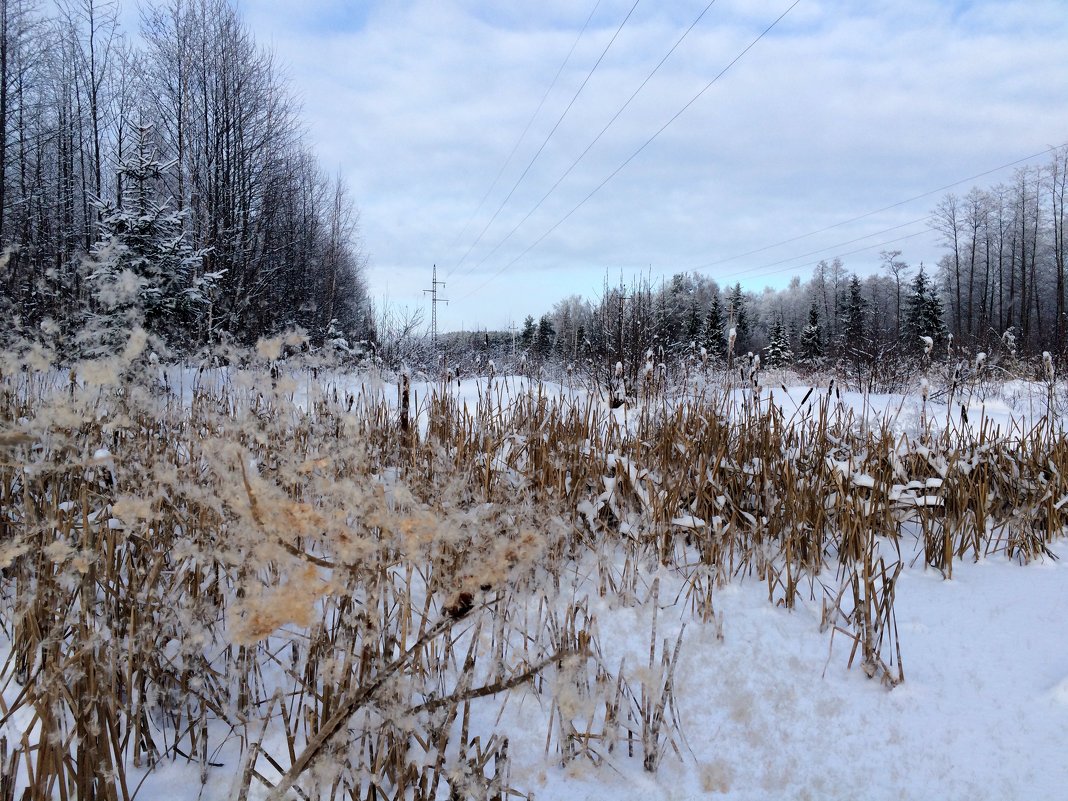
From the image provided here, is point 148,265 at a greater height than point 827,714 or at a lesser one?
greater

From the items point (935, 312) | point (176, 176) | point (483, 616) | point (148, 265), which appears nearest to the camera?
point (483, 616)

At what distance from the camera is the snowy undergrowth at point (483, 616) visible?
890 mm

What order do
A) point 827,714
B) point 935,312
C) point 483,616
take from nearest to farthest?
1. point 827,714
2. point 483,616
3. point 935,312

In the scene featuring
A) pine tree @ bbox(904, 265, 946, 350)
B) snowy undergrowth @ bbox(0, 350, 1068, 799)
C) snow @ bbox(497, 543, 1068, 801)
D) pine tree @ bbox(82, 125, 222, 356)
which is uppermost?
pine tree @ bbox(904, 265, 946, 350)

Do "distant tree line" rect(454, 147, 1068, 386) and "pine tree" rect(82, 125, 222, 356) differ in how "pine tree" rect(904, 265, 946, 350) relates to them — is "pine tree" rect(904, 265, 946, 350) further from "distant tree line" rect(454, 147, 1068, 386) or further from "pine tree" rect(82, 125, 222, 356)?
"pine tree" rect(82, 125, 222, 356)

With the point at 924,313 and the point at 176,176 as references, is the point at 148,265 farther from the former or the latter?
the point at 924,313

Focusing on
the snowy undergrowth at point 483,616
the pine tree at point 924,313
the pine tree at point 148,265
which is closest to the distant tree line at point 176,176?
the pine tree at point 148,265

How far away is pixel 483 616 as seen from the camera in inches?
62.7

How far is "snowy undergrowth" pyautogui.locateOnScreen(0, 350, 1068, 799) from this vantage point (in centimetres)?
89

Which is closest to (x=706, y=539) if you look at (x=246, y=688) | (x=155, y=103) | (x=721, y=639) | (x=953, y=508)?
(x=721, y=639)

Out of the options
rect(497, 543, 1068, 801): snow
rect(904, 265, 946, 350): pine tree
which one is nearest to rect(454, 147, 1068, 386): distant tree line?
rect(904, 265, 946, 350): pine tree

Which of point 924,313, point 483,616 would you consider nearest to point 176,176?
point 483,616

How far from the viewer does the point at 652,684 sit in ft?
4.15

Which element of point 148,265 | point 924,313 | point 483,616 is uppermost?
point 924,313
